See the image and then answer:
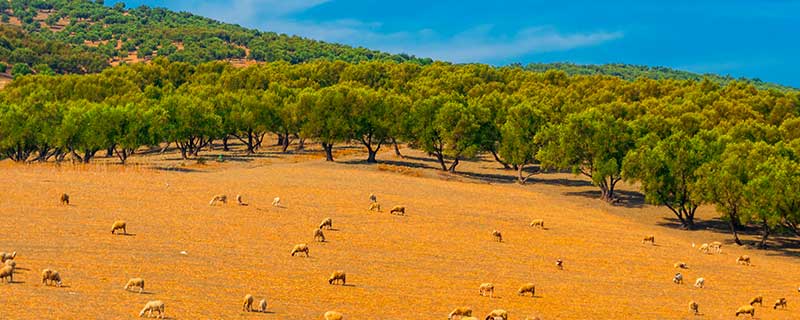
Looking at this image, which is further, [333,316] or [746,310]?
[746,310]

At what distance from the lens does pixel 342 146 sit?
147500mm

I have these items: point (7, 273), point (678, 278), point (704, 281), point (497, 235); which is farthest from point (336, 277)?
point (704, 281)

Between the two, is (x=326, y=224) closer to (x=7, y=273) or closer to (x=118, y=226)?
(x=118, y=226)

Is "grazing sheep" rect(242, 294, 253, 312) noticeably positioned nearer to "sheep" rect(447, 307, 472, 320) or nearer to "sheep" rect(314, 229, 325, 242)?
"sheep" rect(447, 307, 472, 320)

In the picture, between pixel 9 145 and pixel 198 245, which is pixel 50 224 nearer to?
pixel 198 245

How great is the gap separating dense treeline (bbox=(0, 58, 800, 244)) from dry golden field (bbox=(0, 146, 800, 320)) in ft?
16.1

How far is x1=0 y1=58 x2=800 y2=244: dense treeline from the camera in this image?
75250mm

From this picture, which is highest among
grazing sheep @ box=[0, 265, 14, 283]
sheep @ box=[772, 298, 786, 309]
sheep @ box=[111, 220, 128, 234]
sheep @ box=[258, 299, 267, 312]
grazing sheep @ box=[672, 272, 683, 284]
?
sheep @ box=[111, 220, 128, 234]

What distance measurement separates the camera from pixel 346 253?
5197cm

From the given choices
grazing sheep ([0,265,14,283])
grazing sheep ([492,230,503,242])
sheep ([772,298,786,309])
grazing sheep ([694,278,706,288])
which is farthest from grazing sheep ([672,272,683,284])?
grazing sheep ([0,265,14,283])

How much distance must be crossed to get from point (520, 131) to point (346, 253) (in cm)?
6258

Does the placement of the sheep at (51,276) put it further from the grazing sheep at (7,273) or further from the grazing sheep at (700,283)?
the grazing sheep at (700,283)

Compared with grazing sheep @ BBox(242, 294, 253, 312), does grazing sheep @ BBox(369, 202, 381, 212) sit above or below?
above

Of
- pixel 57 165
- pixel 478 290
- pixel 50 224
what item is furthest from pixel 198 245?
pixel 57 165
